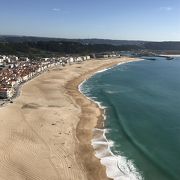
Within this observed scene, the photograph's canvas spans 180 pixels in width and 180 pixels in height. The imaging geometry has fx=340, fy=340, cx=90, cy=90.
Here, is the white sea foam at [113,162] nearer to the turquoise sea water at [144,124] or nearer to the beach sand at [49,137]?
the turquoise sea water at [144,124]

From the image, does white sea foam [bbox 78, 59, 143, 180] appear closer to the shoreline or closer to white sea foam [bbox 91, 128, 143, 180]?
white sea foam [bbox 91, 128, 143, 180]

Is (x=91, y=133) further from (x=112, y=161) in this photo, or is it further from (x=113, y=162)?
(x=113, y=162)

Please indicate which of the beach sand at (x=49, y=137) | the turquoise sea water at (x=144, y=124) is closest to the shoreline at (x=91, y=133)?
the beach sand at (x=49, y=137)

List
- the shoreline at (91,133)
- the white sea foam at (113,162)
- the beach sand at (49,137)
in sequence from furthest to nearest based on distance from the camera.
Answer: the shoreline at (91,133) < the white sea foam at (113,162) < the beach sand at (49,137)

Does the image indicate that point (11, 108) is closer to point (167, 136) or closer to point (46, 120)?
point (46, 120)

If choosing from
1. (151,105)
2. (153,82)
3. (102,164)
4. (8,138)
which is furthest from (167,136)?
(153,82)
